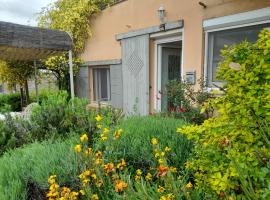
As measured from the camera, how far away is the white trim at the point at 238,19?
3.94 m

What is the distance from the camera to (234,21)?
434 centimetres

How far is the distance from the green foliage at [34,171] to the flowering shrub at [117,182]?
0.34ft

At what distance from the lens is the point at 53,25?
828 centimetres

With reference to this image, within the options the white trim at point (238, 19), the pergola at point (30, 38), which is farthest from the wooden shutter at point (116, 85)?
the white trim at point (238, 19)

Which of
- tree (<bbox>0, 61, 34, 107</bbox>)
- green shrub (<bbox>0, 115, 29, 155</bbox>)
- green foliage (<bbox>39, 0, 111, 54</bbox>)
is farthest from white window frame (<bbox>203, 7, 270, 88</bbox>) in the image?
tree (<bbox>0, 61, 34, 107</bbox>)

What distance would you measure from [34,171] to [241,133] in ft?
5.55

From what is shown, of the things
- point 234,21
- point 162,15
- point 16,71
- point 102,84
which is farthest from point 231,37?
point 16,71

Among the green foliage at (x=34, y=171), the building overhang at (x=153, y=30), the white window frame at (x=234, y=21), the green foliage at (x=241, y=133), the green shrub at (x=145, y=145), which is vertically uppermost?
the building overhang at (x=153, y=30)

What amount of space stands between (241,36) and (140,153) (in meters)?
3.45

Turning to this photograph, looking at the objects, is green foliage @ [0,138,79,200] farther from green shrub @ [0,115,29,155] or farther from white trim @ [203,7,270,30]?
white trim @ [203,7,270,30]

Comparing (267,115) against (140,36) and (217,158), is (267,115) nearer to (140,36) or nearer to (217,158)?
(217,158)

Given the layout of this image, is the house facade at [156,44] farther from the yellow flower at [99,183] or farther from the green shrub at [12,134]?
the yellow flower at [99,183]

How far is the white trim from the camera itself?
394cm

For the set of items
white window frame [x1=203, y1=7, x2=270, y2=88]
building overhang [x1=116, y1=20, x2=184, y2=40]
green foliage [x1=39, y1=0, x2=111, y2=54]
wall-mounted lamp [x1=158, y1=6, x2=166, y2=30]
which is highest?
green foliage [x1=39, y1=0, x2=111, y2=54]
